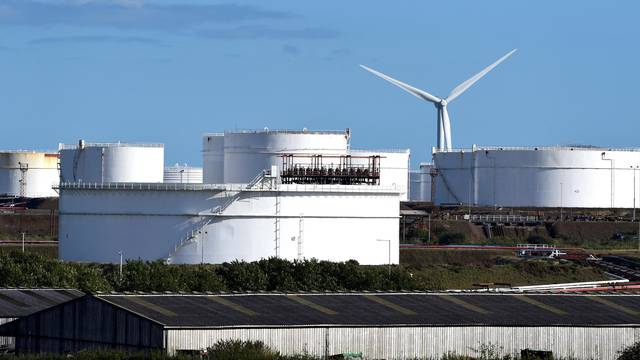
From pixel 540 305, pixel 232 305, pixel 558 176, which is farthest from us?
pixel 558 176

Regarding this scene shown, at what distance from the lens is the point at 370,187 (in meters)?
110

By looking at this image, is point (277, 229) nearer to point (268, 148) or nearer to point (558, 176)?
point (268, 148)

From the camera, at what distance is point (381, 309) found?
223 feet

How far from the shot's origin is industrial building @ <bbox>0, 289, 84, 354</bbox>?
68.9m

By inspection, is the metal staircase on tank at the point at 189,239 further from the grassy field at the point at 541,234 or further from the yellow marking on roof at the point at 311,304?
the yellow marking on roof at the point at 311,304

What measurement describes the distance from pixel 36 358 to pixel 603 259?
70842mm

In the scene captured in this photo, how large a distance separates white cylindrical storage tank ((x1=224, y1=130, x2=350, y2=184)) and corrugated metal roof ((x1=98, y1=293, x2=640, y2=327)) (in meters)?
58.8

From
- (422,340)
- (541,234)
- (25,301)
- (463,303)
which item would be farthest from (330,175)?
(422,340)

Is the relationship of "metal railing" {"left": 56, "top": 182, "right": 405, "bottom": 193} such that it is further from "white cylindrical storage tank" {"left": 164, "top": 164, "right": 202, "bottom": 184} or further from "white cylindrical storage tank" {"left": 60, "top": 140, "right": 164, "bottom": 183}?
"white cylindrical storage tank" {"left": 164, "top": 164, "right": 202, "bottom": 184}

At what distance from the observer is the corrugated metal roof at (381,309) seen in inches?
2507

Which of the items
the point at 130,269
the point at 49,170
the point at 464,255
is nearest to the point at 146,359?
the point at 130,269

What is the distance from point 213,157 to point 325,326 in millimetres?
77481

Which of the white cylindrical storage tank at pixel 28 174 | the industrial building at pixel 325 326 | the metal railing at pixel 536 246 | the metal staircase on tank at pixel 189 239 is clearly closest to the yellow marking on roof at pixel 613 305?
the industrial building at pixel 325 326

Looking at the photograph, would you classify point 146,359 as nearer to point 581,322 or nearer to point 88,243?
point 581,322
